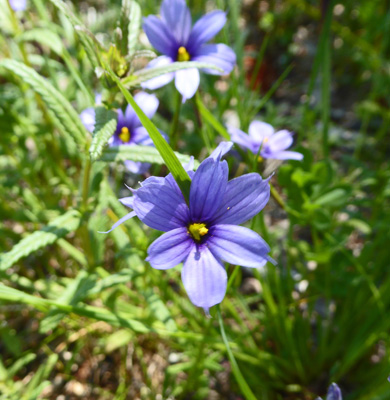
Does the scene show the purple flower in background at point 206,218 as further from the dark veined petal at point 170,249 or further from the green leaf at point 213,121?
the green leaf at point 213,121

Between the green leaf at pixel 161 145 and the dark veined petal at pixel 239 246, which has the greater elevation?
the green leaf at pixel 161 145

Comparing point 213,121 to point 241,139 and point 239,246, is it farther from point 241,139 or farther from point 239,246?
point 239,246

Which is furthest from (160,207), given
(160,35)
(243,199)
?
(160,35)

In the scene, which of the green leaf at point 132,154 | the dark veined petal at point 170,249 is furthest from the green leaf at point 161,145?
the green leaf at point 132,154

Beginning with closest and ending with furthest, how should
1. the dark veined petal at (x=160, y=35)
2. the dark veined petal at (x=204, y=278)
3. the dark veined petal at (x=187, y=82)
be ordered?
the dark veined petal at (x=204, y=278)
the dark veined petal at (x=187, y=82)
the dark veined petal at (x=160, y=35)

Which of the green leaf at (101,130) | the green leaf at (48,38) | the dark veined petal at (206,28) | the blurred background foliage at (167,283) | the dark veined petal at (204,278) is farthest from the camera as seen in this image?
the green leaf at (48,38)

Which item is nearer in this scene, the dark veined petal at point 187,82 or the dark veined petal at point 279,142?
the dark veined petal at point 187,82

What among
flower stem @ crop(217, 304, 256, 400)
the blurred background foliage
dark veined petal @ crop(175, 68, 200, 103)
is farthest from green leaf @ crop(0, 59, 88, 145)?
flower stem @ crop(217, 304, 256, 400)
